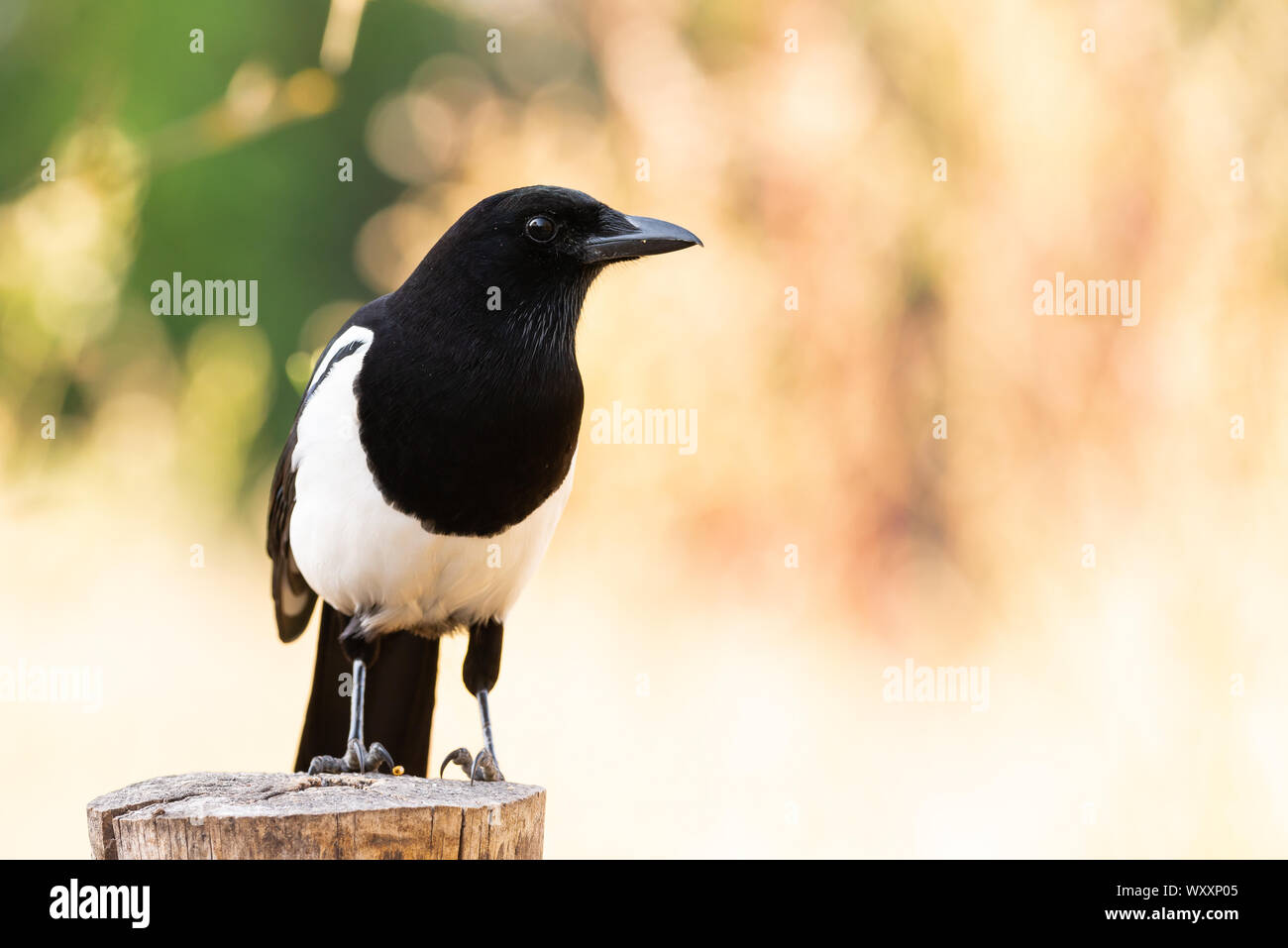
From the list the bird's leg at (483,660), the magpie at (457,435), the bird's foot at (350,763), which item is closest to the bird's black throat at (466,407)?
the magpie at (457,435)

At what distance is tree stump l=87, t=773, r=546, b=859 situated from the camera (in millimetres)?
1604

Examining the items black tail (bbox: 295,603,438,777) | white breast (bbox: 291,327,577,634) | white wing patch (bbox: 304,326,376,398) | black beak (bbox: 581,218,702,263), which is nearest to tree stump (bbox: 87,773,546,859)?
white breast (bbox: 291,327,577,634)

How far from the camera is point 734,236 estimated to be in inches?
186

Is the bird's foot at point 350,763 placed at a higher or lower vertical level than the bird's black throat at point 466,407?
lower

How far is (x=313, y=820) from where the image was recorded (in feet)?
5.29

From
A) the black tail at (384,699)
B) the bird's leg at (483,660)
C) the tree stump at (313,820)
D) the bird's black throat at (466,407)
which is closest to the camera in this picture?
the tree stump at (313,820)

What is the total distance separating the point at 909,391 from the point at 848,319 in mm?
362

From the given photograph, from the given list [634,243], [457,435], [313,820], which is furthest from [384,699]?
[634,243]

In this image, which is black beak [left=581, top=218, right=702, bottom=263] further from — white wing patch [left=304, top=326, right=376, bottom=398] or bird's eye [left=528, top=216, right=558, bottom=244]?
white wing patch [left=304, top=326, right=376, bottom=398]

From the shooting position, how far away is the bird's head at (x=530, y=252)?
2.18 metres

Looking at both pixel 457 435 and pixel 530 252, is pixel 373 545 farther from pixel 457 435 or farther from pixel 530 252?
pixel 530 252

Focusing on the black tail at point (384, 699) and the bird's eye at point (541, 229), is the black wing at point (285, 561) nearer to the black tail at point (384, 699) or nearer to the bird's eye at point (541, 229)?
the black tail at point (384, 699)

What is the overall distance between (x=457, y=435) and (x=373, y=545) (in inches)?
10.1

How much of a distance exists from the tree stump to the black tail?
0.67 meters
